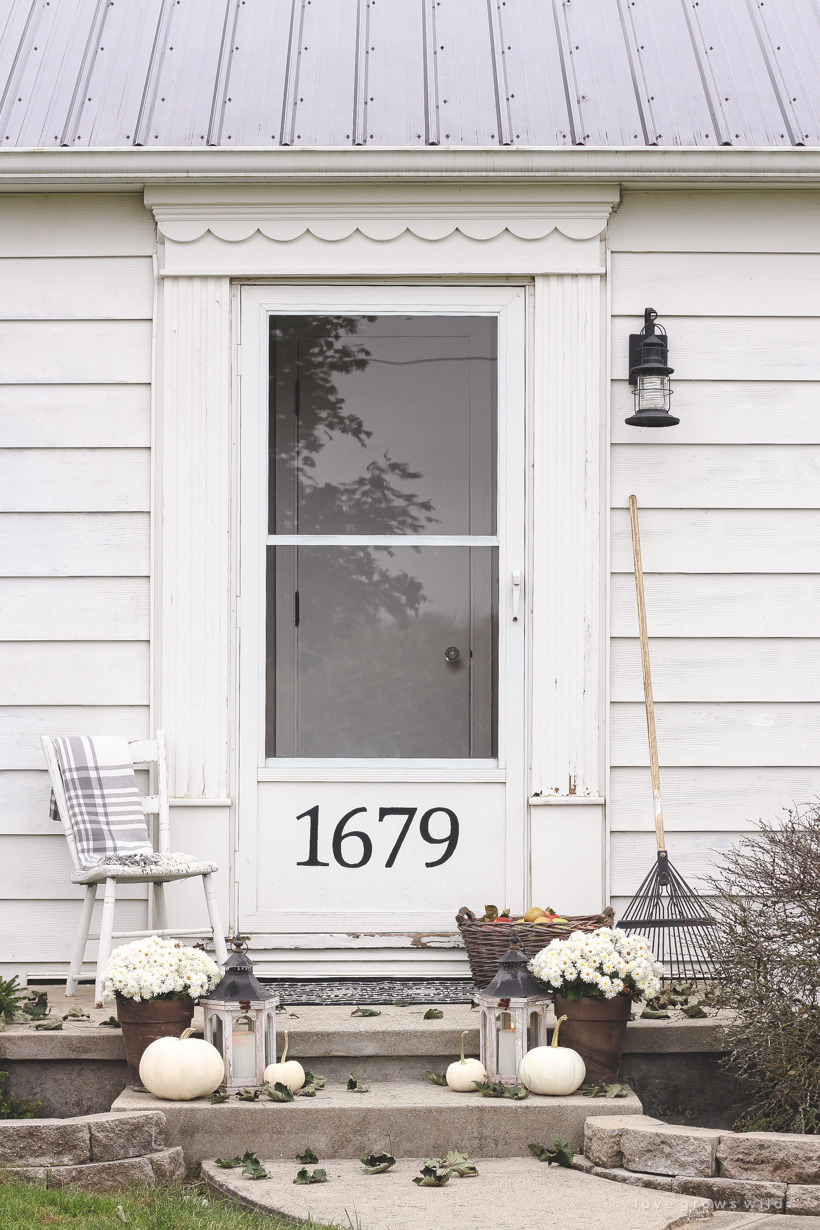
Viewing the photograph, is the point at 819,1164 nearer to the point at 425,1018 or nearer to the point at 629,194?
the point at 425,1018

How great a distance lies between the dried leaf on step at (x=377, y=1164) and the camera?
9.15ft

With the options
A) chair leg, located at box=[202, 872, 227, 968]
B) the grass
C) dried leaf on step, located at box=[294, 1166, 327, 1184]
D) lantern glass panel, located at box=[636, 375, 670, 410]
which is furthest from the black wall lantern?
the grass

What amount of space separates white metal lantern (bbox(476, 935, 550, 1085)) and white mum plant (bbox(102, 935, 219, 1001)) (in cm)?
74

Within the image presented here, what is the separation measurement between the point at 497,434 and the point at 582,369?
0.37m

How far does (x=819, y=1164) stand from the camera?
269cm

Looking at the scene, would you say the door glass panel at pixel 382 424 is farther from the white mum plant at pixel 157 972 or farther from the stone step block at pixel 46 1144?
the stone step block at pixel 46 1144

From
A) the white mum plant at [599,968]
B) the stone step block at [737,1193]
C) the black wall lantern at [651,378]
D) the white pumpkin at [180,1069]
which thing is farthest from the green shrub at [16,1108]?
the black wall lantern at [651,378]

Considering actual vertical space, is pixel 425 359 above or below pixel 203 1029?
above

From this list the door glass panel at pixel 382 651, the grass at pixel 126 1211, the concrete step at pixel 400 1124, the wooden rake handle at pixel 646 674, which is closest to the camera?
the grass at pixel 126 1211

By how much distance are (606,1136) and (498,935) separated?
862 mm

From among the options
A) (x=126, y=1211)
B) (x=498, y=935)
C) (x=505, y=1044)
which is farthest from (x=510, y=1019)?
(x=126, y=1211)

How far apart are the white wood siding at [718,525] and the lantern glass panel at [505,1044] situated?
105 centimetres

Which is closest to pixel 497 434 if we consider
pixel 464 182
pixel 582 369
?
pixel 582 369

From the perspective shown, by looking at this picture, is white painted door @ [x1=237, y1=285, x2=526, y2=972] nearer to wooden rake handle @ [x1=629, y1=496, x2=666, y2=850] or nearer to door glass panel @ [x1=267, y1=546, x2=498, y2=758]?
door glass panel @ [x1=267, y1=546, x2=498, y2=758]
